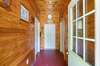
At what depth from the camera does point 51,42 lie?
1130 cm

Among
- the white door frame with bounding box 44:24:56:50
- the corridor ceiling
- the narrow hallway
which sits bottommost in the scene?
A: the narrow hallway

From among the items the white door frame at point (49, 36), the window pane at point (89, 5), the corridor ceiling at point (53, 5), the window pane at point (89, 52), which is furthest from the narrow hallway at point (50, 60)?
the window pane at point (89, 5)

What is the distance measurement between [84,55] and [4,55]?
108 centimetres

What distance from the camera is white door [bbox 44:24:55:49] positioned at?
11258 mm

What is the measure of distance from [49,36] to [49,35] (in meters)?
0.08

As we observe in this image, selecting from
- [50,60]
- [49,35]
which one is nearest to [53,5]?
[50,60]

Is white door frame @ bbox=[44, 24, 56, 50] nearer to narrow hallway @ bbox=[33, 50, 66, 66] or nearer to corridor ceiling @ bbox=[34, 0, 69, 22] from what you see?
corridor ceiling @ bbox=[34, 0, 69, 22]

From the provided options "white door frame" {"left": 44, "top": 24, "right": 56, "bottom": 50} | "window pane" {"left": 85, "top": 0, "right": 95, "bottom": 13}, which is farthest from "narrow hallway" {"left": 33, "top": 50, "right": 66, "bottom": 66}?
"window pane" {"left": 85, "top": 0, "right": 95, "bottom": 13}

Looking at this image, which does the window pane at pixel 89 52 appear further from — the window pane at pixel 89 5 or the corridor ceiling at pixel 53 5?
the corridor ceiling at pixel 53 5

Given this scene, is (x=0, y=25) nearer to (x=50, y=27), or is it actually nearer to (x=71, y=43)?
(x=71, y=43)

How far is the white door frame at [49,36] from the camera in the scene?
36.9ft

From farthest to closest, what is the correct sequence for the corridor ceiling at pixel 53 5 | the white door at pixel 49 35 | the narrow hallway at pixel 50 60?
the white door at pixel 49 35 → the corridor ceiling at pixel 53 5 → the narrow hallway at pixel 50 60

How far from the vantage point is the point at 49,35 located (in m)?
11.4

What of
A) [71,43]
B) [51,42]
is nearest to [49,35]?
[51,42]
